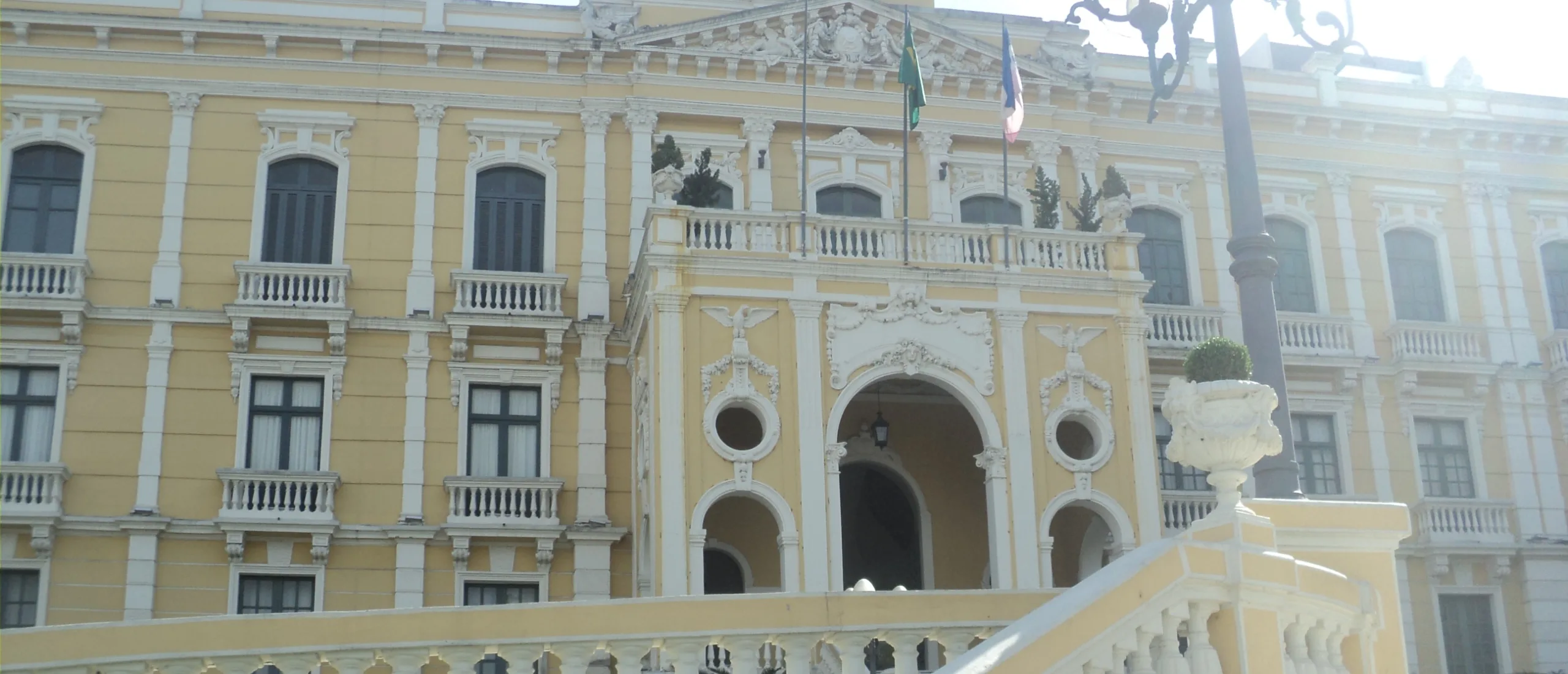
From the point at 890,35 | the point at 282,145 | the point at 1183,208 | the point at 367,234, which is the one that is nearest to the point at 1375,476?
the point at 1183,208

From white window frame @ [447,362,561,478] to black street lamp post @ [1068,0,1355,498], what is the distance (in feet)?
34.1

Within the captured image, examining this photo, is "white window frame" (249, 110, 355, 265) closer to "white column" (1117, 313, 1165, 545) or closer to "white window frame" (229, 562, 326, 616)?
"white window frame" (229, 562, 326, 616)

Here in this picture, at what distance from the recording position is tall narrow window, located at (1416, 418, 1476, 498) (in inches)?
1016

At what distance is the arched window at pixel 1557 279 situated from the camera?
27.5 metres

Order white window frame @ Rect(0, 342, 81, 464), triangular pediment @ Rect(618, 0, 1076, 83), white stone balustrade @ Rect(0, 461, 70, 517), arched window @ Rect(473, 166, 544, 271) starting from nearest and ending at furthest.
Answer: white stone balustrade @ Rect(0, 461, 70, 517)
white window frame @ Rect(0, 342, 81, 464)
arched window @ Rect(473, 166, 544, 271)
triangular pediment @ Rect(618, 0, 1076, 83)

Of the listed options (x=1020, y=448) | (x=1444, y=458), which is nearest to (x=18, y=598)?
(x=1020, y=448)

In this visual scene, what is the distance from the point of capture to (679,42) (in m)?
24.5

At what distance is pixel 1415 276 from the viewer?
27.2 metres

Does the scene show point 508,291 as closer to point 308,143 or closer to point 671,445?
point 308,143

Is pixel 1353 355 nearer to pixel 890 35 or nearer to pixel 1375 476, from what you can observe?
pixel 1375 476

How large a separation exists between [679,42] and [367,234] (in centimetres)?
582

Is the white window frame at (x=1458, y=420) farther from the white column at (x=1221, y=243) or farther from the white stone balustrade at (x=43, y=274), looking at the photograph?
the white stone balustrade at (x=43, y=274)

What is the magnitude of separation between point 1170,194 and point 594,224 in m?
10.1

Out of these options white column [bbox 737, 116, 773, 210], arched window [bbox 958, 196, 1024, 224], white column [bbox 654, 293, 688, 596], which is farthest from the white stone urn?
arched window [bbox 958, 196, 1024, 224]
